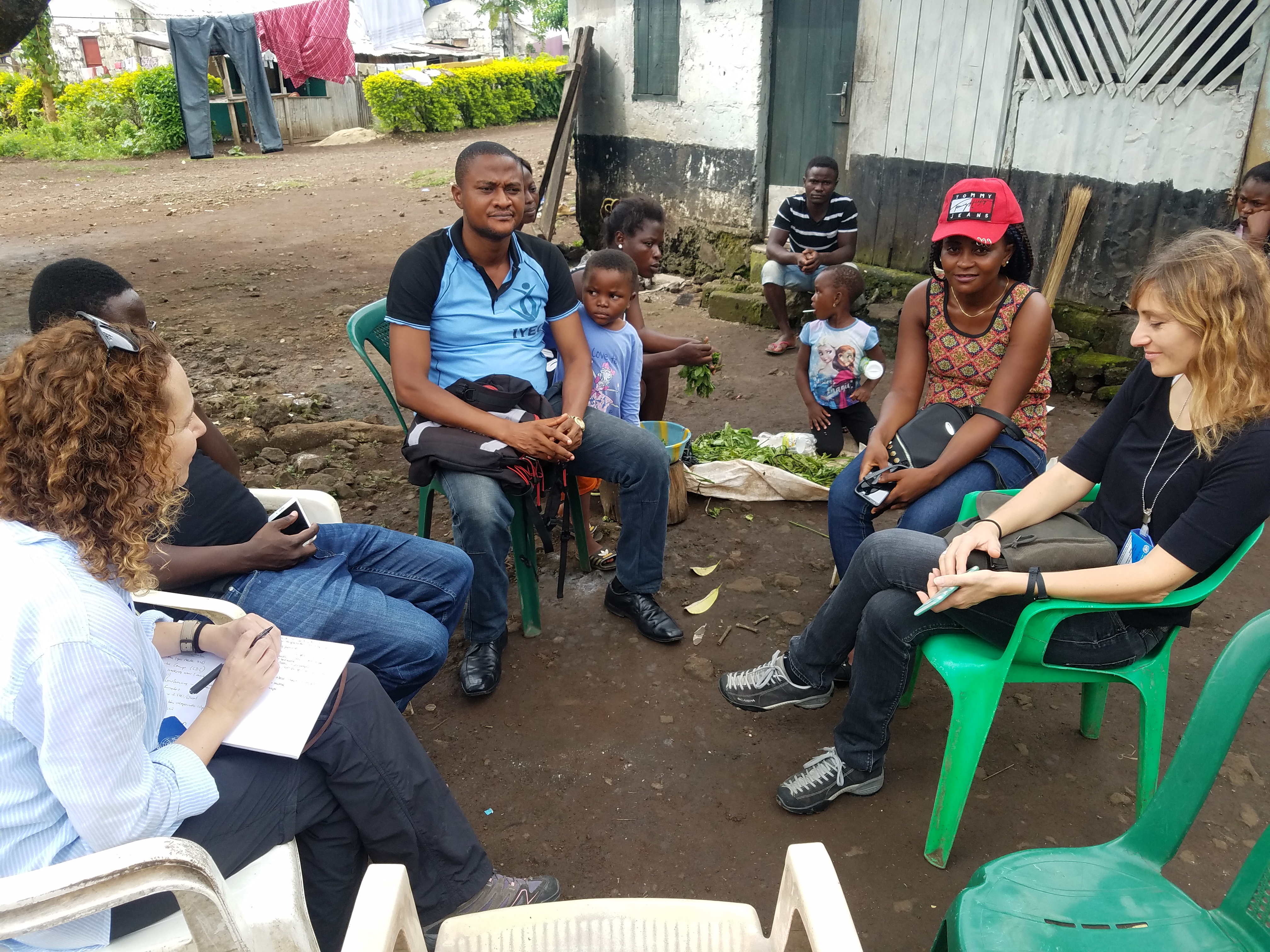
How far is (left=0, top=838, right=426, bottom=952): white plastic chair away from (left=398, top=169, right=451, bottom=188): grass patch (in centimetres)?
1292

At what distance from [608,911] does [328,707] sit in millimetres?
744

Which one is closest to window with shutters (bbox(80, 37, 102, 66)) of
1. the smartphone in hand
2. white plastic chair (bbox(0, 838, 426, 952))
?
the smartphone in hand

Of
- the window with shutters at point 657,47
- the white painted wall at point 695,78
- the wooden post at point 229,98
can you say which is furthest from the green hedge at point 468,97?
the window with shutters at point 657,47

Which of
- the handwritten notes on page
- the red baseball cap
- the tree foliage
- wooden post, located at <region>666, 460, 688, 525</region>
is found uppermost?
the tree foliage

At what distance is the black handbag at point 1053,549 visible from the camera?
229 cm

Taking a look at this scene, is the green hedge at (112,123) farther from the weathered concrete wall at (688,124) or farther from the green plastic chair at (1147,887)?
the green plastic chair at (1147,887)

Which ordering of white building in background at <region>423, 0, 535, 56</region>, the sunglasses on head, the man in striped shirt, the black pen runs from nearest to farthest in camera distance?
the sunglasses on head → the black pen → the man in striped shirt → white building in background at <region>423, 0, 535, 56</region>

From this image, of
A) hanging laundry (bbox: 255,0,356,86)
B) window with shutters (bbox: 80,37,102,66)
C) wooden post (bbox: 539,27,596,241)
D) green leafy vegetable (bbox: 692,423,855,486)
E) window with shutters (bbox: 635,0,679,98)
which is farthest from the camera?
window with shutters (bbox: 80,37,102,66)

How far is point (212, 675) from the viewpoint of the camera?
6.26 feet

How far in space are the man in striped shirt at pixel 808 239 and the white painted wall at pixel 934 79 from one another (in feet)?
1.72

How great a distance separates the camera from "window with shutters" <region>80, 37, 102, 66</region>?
77.8ft

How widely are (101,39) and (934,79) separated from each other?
2550 centimetres

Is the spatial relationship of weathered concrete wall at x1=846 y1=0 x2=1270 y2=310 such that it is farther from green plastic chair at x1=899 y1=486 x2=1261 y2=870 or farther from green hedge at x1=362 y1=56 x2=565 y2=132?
green hedge at x1=362 y1=56 x2=565 y2=132

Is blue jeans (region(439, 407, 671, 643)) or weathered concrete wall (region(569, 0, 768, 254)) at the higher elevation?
weathered concrete wall (region(569, 0, 768, 254))
